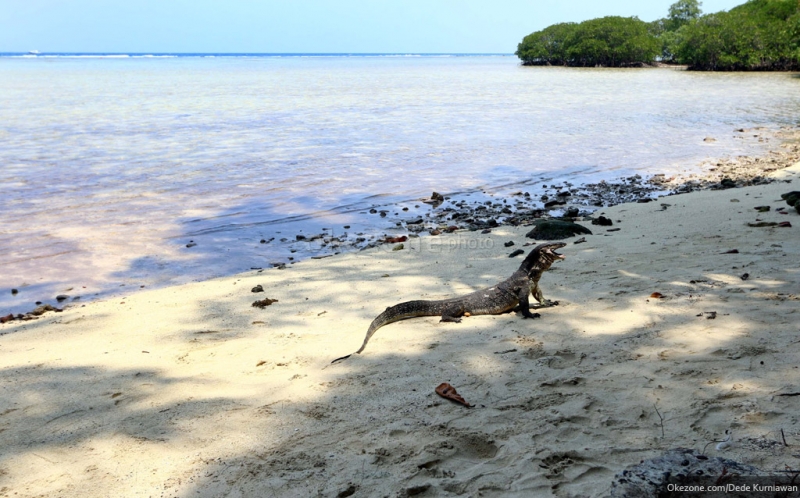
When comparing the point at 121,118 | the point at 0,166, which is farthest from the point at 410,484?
the point at 121,118

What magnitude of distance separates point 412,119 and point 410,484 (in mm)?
23059

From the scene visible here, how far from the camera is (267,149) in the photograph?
17.4m

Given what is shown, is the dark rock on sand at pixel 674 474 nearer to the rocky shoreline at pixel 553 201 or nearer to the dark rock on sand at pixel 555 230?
the dark rock on sand at pixel 555 230

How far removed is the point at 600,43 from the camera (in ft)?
260

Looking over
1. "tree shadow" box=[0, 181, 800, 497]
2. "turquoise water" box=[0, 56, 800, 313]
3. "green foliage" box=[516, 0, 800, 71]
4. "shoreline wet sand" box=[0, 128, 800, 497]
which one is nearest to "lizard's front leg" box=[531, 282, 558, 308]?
"shoreline wet sand" box=[0, 128, 800, 497]

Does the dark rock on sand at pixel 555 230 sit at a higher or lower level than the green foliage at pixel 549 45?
lower

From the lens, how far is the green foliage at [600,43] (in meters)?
78.8

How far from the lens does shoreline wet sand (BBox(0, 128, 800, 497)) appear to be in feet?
9.69

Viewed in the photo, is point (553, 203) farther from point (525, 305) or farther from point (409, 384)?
point (409, 384)

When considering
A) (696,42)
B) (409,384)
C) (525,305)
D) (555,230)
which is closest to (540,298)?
(525,305)

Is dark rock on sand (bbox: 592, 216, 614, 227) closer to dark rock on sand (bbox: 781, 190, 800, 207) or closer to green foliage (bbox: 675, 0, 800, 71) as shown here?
dark rock on sand (bbox: 781, 190, 800, 207)

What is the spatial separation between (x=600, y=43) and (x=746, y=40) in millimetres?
20920

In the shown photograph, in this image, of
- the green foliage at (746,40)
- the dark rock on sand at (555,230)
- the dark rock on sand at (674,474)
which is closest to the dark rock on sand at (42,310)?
the dark rock on sand at (555,230)

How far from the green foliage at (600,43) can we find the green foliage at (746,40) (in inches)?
442
